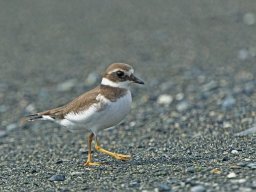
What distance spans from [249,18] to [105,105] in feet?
38.6

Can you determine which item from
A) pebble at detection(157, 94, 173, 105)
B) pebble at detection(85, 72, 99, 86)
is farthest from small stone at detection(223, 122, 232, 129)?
pebble at detection(85, 72, 99, 86)

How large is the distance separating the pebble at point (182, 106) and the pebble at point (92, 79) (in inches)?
113

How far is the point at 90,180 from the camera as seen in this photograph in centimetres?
778

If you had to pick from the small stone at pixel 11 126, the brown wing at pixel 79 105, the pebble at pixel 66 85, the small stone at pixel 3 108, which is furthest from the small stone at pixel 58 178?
the pebble at pixel 66 85

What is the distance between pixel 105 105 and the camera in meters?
8.17

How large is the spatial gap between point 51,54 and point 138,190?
36.2 feet

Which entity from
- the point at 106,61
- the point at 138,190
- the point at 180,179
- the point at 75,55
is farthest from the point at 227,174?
the point at 75,55

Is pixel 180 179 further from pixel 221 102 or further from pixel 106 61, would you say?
pixel 106 61

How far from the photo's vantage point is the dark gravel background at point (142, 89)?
7910 millimetres

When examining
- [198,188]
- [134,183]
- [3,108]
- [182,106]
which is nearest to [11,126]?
[3,108]

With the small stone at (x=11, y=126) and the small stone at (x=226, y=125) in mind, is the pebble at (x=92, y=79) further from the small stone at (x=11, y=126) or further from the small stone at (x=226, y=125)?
the small stone at (x=226, y=125)

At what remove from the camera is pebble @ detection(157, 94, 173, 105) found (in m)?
12.7

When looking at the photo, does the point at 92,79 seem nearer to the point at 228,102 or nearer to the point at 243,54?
the point at 243,54

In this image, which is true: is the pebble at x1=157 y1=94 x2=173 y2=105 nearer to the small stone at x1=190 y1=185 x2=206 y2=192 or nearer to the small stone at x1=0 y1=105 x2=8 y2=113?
the small stone at x1=0 y1=105 x2=8 y2=113
